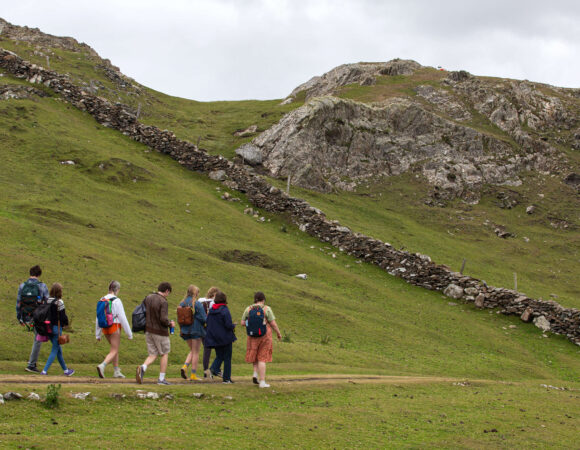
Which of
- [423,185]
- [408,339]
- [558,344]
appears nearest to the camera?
[408,339]

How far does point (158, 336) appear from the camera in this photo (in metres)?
15.6

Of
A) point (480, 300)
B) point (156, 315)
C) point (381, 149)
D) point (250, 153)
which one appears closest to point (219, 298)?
point (156, 315)

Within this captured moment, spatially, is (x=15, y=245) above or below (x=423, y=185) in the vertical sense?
below

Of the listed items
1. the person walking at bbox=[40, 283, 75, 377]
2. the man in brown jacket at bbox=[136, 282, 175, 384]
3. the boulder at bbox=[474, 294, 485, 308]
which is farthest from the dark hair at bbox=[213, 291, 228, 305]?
the boulder at bbox=[474, 294, 485, 308]

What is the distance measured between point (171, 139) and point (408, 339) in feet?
123

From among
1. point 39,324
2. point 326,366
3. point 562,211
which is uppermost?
point 562,211

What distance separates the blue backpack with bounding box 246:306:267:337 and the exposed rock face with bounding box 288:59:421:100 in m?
81.7

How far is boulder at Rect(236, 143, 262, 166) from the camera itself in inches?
2527

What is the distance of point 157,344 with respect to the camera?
51.3ft

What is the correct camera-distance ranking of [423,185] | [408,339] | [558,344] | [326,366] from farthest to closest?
→ [423,185], [558,344], [408,339], [326,366]

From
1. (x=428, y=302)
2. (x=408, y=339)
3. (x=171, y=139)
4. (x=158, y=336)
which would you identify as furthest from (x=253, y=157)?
(x=158, y=336)

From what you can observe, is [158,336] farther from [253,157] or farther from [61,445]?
[253,157]

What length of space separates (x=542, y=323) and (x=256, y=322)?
91.5ft

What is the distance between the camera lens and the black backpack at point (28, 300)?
15719mm
